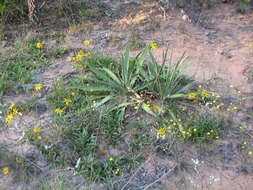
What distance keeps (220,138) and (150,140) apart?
27.4 inches

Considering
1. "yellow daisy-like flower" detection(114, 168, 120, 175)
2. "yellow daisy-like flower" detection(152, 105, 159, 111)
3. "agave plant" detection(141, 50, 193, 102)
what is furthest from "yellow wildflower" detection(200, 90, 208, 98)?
"yellow daisy-like flower" detection(114, 168, 120, 175)

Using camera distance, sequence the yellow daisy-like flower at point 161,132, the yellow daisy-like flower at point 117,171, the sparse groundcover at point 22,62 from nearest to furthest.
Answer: the yellow daisy-like flower at point 117,171 < the yellow daisy-like flower at point 161,132 < the sparse groundcover at point 22,62

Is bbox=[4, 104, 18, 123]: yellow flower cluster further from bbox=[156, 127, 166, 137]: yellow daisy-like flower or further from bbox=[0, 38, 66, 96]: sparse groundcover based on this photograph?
bbox=[156, 127, 166, 137]: yellow daisy-like flower

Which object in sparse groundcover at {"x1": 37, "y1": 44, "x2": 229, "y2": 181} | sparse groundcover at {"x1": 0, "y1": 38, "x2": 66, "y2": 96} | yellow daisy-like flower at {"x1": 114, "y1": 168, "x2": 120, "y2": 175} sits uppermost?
sparse groundcover at {"x1": 0, "y1": 38, "x2": 66, "y2": 96}

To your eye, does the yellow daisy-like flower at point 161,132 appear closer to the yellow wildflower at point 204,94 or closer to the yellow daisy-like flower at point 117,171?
the yellow daisy-like flower at point 117,171

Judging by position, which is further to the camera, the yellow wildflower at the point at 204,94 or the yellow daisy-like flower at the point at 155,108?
the yellow wildflower at the point at 204,94

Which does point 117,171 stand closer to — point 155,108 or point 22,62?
point 155,108

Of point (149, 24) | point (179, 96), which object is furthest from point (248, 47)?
point (179, 96)

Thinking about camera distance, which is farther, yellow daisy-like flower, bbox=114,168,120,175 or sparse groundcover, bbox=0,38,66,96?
sparse groundcover, bbox=0,38,66,96

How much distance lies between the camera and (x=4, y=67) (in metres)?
4.45

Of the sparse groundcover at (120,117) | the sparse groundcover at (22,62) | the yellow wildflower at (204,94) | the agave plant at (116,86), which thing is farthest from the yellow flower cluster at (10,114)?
the yellow wildflower at (204,94)

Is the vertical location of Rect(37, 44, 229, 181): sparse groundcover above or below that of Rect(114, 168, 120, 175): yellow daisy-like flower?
above

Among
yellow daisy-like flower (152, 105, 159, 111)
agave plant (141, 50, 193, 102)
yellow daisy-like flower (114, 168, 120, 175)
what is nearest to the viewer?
yellow daisy-like flower (114, 168, 120, 175)

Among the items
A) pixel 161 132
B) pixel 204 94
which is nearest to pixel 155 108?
pixel 161 132
